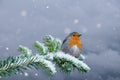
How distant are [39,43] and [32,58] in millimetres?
672

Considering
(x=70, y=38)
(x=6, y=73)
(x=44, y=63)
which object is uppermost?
(x=70, y=38)

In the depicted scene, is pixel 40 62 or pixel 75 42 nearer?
pixel 40 62

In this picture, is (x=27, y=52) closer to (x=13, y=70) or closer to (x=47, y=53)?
(x=47, y=53)

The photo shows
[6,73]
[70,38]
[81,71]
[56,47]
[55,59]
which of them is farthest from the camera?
[70,38]

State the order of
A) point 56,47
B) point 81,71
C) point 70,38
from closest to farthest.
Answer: point 81,71, point 56,47, point 70,38

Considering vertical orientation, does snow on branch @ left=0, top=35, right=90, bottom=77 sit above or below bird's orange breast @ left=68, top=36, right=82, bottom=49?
below

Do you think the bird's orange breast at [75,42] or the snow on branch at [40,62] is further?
the bird's orange breast at [75,42]

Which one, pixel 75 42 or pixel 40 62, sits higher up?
pixel 75 42

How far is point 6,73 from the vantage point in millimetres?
2104

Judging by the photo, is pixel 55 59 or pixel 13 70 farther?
pixel 55 59

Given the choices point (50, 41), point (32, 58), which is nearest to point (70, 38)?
point (50, 41)

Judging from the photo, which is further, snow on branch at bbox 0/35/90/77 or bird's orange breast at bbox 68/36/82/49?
bird's orange breast at bbox 68/36/82/49

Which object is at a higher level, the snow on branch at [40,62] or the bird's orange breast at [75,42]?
the bird's orange breast at [75,42]

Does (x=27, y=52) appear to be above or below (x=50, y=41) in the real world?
below
